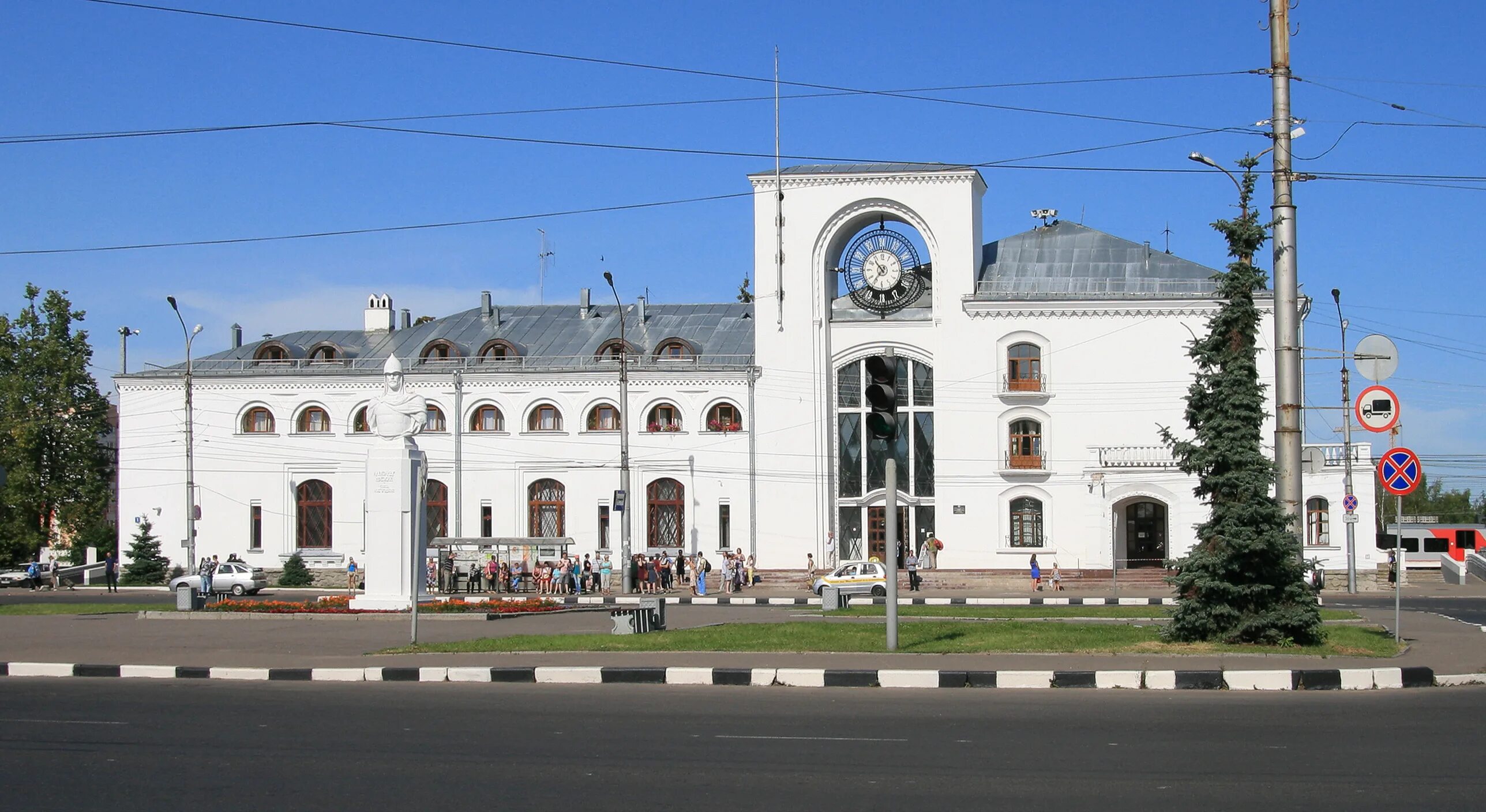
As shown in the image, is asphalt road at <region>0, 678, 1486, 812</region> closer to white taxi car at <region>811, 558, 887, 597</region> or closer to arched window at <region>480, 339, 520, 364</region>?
white taxi car at <region>811, 558, 887, 597</region>

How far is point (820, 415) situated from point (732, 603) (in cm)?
1315

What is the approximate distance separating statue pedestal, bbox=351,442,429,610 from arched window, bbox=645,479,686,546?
20.6 meters

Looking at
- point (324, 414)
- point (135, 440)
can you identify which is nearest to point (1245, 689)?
point (324, 414)

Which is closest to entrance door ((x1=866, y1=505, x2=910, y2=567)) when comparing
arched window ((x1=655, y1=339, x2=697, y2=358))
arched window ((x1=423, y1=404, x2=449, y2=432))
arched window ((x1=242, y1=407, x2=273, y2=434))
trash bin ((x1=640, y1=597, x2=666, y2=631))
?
arched window ((x1=655, y1=339, x2=697, y2=358))

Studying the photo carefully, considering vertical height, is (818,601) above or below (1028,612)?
below

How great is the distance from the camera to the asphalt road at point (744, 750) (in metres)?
8.33

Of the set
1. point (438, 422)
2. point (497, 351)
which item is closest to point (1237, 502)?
point (497, 351)

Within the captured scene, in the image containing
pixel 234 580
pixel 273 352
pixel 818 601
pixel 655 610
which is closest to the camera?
pixel 655 610

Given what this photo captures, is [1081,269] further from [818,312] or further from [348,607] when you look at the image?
[348,607]

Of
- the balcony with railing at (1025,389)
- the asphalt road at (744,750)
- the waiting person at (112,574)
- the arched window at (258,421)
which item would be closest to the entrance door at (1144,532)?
the balcony with railing at (1025,389)

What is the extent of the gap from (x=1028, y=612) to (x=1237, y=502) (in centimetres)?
1036

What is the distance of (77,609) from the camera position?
30.9m

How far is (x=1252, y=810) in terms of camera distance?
7.79 m

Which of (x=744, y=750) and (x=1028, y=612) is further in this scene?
(x=1028, y=612)
